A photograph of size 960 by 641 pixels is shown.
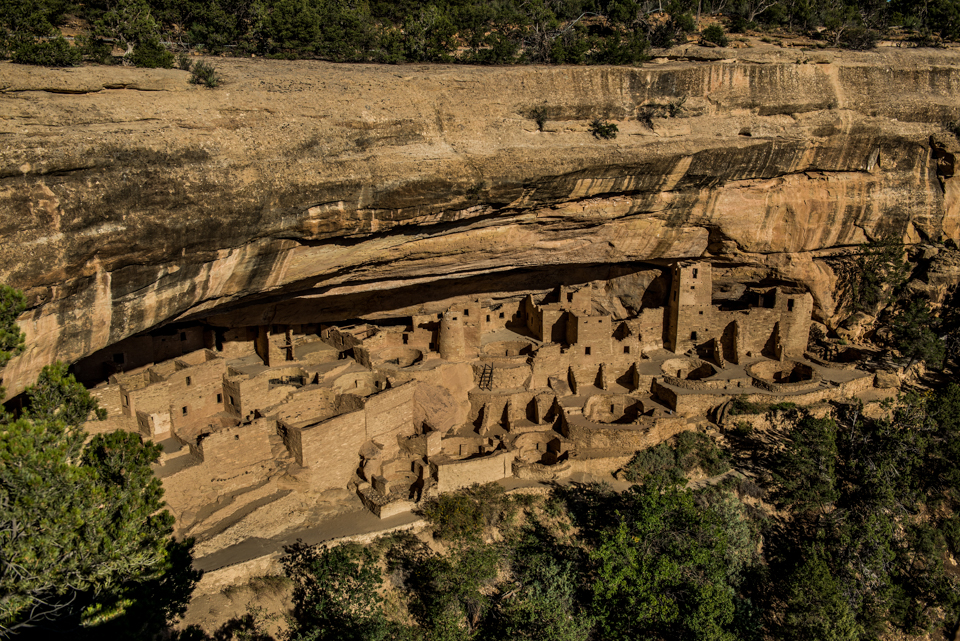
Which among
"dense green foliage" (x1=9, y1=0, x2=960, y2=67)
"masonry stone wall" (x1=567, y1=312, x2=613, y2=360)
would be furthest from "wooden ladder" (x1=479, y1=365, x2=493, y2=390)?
"dense green foliage" (x1=9, y1=0, x2=960, y2=67)

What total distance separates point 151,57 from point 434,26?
894cm

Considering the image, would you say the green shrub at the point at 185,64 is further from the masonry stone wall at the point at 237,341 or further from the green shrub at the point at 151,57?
the masonry stone wall at the point at 237,341

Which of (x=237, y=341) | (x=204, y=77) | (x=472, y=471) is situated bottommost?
(x=472, y=471)

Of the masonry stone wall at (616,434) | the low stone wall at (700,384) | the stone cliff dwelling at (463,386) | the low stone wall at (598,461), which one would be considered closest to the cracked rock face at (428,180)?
the stone cliff dwelling at (463,386)

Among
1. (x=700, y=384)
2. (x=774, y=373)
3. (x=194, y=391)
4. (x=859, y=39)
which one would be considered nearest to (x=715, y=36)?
(x=859, y=39)

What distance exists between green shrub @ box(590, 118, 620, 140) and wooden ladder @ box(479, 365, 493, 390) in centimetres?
765

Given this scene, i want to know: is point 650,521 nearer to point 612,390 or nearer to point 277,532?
point 612,390

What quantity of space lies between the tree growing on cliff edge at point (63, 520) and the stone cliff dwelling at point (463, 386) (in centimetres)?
417

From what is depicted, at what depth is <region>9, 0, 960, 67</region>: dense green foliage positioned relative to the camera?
1784cm

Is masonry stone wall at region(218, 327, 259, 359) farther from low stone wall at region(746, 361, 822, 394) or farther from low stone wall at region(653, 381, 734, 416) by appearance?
low stone wall at region(746, 361, 822, 394)

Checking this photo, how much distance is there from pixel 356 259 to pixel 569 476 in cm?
864

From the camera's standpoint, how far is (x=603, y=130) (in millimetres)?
18062

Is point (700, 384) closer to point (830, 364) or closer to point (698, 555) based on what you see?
point (830, 364)

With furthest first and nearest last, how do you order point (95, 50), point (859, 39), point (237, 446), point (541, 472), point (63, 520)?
1. point (859, 39)
2. point (541, 472)
3. point (237, 446)
4. point (95, 50)
5. point (63, 520)
